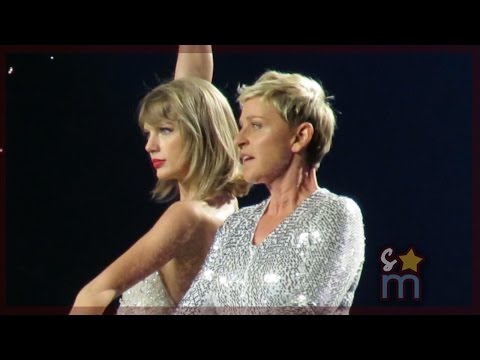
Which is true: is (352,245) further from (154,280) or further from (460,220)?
(154,280)

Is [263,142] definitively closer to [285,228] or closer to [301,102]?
[301,102]

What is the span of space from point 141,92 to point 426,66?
35.5 inches

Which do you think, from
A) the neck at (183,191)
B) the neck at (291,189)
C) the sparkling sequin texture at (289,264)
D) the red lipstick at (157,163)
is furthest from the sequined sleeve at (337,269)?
the red lipstick at (157,163)

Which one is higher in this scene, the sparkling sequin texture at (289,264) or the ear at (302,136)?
the ear at (302,136)

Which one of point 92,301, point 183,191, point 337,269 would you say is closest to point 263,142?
point 183,191

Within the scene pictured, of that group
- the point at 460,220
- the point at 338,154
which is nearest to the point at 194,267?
the point at 338,154

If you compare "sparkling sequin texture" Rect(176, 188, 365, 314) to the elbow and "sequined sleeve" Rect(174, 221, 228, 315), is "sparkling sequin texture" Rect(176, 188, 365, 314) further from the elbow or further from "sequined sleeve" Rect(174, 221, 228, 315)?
the elbow

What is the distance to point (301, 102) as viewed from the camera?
10.5ft

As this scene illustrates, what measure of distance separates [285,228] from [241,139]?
1.02ft

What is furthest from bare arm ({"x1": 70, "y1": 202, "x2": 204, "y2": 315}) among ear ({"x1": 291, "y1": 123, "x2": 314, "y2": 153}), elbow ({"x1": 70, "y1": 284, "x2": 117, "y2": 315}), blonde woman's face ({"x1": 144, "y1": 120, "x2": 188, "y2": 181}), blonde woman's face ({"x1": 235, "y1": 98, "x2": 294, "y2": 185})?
ear ({"x1": 291, "y1": 123, "x2": 314, "y2": 153})

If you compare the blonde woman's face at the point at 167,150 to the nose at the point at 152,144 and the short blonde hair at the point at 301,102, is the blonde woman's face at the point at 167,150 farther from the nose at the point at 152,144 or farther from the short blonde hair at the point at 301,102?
the short blonde hair at the point at 301,102

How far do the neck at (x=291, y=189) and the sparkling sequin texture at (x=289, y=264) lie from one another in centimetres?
3

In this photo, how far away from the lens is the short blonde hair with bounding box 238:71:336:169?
10.5ft

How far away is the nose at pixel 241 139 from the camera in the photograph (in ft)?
10.6
